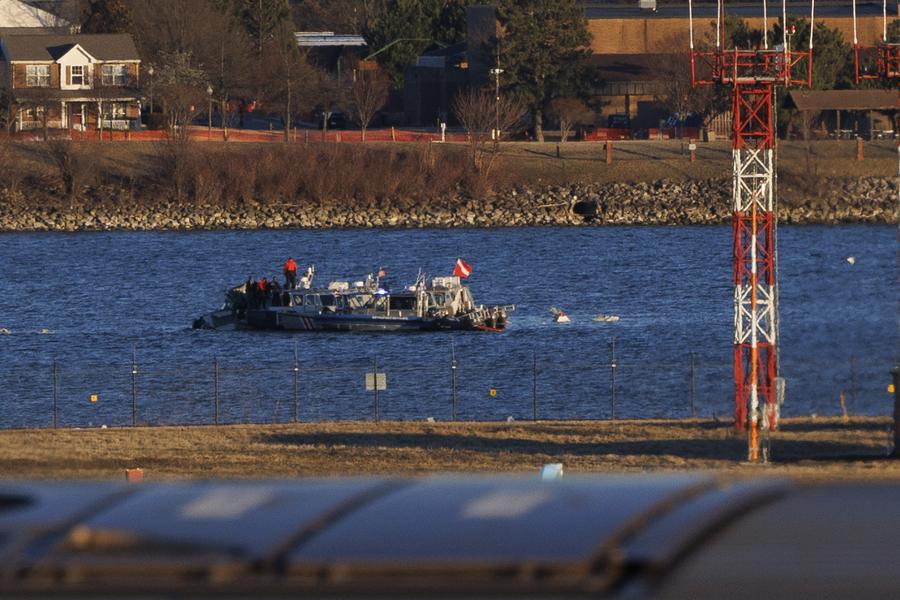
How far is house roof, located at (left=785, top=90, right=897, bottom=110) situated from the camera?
79.2 meters

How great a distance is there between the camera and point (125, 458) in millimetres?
23188

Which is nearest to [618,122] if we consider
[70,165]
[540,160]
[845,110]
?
[540,160]

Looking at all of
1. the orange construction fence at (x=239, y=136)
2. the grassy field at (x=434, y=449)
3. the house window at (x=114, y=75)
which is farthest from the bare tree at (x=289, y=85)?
the grassy field at (x=434, y=449)

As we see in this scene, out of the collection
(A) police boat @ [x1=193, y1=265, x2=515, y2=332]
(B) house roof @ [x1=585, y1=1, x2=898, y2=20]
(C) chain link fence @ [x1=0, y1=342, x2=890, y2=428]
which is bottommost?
(C) chain link fence @ [x1=0, y1=342, x2=890, y2=428]

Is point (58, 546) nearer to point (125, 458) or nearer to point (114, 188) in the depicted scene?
point (125, 458)

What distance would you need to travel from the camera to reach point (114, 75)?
11256 cm

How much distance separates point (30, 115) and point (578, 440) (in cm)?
9274

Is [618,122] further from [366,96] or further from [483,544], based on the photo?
[483,544]

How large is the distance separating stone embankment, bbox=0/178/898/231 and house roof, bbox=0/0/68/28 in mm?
42627

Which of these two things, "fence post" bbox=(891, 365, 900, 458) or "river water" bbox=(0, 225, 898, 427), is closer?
"fence post" bbox=(891, 365, 900, 458)

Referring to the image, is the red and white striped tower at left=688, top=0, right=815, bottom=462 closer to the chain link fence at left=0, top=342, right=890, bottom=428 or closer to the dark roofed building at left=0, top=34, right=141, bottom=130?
the chain link fence at left=0, top=342, right=890, bottom=428

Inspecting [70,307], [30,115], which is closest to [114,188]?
[30,115]

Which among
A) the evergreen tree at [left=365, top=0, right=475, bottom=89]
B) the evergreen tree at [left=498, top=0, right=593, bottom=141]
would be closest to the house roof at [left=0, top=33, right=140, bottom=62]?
the evergreen tree at [left=365, top=0, right=475, bottom=89]

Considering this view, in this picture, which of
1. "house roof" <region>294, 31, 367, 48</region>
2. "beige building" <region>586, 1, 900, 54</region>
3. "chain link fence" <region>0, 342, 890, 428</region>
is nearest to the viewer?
"chain link fence" <region>0, 342, 890, 428</region>
